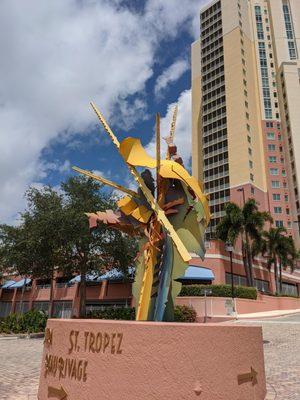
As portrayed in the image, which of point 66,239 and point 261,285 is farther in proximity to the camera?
point 261,285

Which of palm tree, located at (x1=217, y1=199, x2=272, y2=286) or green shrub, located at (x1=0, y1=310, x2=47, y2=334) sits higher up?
palm tree, located at (x1=217, y1=199, x2=272, y2=286)

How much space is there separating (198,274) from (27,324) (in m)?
16.5

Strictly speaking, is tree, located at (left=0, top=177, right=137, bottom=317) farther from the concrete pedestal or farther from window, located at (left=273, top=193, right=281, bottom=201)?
window, located at (left=273, top=193, right=281, bottom=201)

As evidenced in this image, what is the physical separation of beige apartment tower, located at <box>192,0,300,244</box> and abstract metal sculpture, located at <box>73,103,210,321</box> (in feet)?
179

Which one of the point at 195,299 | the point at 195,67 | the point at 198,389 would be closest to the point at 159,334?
the point at 198,389

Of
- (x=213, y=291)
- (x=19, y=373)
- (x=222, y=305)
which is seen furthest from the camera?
(x=213, y=291)

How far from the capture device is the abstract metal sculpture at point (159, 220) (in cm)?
1032

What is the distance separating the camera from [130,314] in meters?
30.0

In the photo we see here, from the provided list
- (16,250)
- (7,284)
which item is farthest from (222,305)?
(7,284)

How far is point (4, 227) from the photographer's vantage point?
101 feet

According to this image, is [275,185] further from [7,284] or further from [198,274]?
[7,284]

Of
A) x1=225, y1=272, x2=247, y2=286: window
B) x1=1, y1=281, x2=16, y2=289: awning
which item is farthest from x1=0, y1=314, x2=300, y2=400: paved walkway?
x1=1, y1=281, x2=16, y2=289: awning

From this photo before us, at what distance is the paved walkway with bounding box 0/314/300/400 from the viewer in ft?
30.1

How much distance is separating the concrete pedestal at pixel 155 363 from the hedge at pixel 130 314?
834 inches
